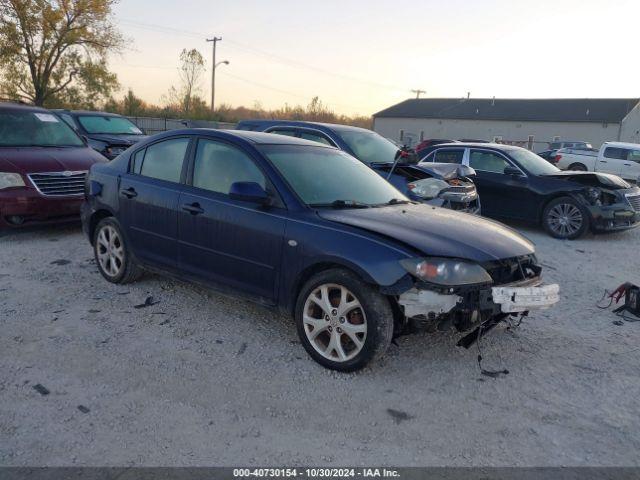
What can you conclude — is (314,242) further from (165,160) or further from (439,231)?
(165,160)

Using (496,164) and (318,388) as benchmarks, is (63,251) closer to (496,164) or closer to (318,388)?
(318,388)

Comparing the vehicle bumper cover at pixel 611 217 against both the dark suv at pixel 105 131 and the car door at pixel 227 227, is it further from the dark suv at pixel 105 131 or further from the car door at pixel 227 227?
the dark suv at pixel 105 131

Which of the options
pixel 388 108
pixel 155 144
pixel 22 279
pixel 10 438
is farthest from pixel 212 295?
pixel 388 108

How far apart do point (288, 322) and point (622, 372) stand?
2.63 meters

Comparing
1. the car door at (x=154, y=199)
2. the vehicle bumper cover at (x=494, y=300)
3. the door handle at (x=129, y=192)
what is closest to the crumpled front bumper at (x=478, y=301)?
the vehicle bumper cover at (x=494, y=300)

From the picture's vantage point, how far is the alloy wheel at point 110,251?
5270 mm

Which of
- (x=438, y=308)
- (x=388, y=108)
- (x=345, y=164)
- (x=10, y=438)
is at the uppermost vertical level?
(x=388, y=108)

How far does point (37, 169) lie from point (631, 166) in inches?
772

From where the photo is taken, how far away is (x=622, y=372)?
3.93 m

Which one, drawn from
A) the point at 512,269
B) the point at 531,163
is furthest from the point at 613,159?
the point at 512,269

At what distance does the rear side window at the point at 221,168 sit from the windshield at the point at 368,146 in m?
3.68

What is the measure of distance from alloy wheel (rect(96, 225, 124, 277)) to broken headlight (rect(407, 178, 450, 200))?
12.5 feet

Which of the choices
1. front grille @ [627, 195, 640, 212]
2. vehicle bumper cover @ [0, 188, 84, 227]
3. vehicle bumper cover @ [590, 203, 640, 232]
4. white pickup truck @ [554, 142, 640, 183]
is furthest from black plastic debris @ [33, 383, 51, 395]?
white pickup truck @ [554, 142, 640, 183]

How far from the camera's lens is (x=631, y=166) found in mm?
19281
